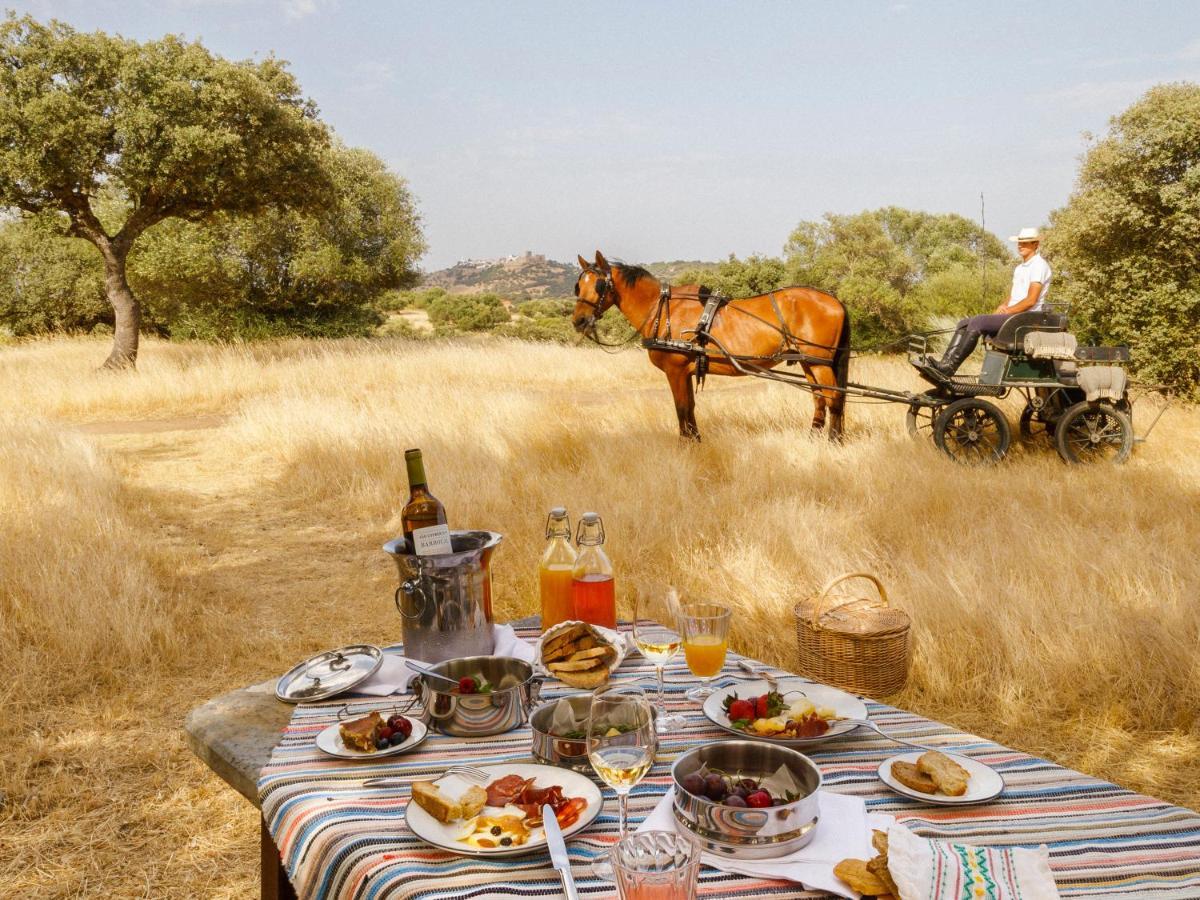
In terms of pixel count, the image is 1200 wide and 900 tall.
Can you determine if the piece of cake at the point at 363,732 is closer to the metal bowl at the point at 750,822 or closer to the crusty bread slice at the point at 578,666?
the crusty bread slice at the point at 578,666

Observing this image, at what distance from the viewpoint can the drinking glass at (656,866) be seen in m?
1.09

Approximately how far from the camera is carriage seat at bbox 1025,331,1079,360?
7.41 metres

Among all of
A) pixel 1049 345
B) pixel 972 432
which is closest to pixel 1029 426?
pixel 972 432

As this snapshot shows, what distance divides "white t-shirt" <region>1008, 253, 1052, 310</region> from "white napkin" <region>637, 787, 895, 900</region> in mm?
7429

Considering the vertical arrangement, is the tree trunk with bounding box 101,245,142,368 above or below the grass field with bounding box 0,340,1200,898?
above

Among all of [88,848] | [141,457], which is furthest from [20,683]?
[141,457]

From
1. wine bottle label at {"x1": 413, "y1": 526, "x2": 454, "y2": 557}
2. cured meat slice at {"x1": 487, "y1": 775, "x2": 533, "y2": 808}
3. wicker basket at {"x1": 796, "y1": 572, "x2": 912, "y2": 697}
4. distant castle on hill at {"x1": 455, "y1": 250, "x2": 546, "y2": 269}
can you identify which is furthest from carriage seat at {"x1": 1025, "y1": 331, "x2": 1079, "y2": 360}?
distant castle on hill at {"x1": 455, "y1": 250, "x2": 546, "y2": 269}

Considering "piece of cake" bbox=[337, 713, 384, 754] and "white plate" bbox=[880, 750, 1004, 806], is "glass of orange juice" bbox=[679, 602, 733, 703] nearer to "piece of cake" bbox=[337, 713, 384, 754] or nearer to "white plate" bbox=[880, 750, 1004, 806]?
"white plate" bbox=[880, 750, 1004, 806]

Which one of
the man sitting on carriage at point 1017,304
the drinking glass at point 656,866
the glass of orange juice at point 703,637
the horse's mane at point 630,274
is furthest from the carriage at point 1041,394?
the drinking glass at point 656,866

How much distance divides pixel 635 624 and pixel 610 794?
1.65ft

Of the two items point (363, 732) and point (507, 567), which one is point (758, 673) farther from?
point (507, 567)

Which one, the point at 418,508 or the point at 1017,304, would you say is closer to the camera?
the point at 418,508

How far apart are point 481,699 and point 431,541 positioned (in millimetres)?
439

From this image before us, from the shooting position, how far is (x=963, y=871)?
1.21 m
